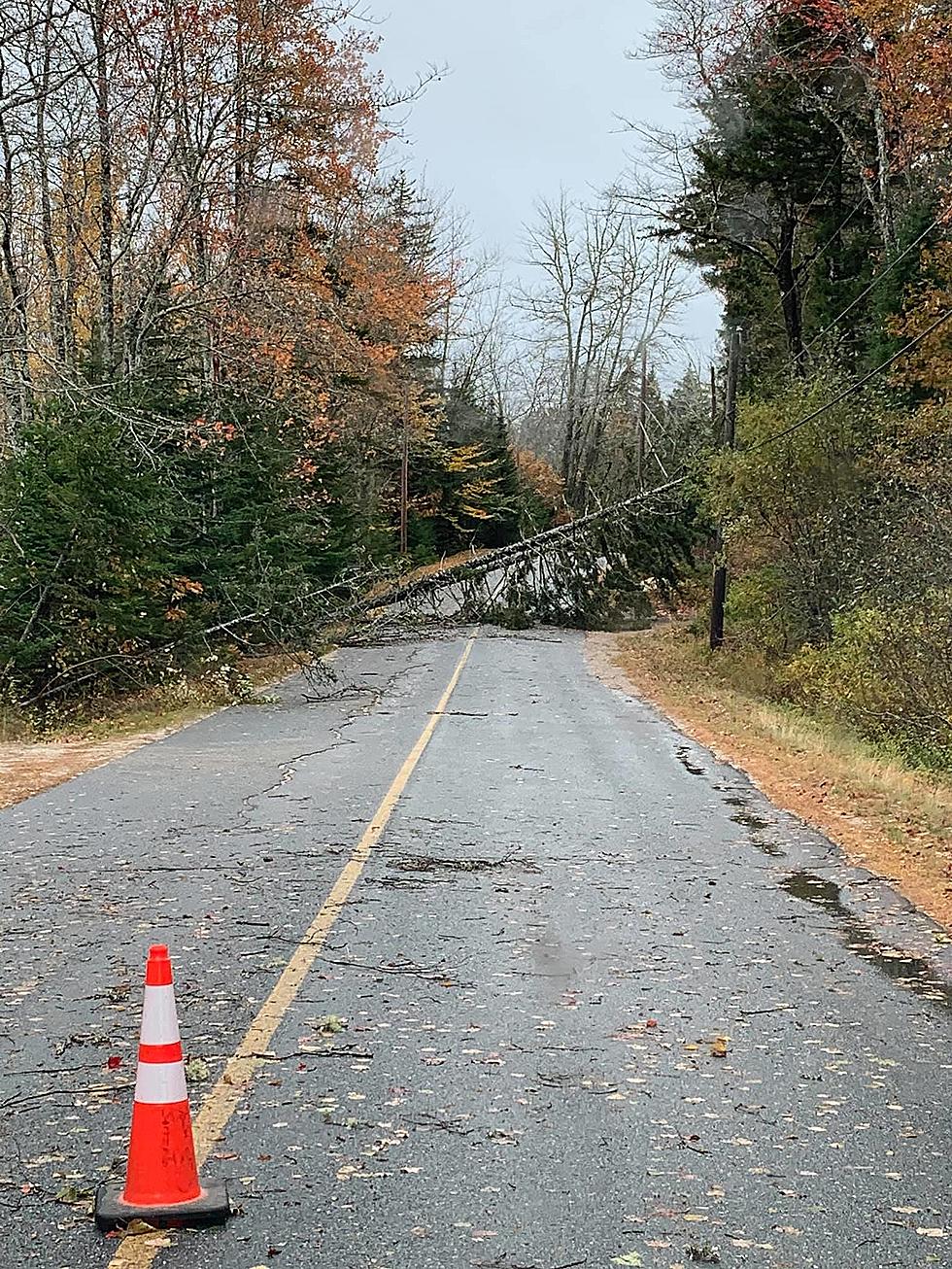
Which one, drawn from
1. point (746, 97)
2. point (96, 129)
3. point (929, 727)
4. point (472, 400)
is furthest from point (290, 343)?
point (472, 400)

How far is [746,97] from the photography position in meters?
29.0

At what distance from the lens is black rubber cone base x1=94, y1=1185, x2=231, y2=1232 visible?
3.72m

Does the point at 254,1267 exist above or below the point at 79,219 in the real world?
below

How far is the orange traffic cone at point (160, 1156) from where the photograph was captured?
375 cm

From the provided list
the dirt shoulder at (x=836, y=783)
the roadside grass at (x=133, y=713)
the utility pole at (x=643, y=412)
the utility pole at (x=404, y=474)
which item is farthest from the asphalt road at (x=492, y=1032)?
the utility pole at (x=404, y=474)

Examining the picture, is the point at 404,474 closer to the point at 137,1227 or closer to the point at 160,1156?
the point at 160,1156

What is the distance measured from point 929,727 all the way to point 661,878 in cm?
812

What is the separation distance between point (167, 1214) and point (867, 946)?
474 cm

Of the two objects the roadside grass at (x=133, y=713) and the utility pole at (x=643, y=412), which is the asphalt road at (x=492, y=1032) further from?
the utility pole at (x=643, y=412)

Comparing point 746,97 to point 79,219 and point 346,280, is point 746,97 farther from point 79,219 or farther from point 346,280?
point 79,219

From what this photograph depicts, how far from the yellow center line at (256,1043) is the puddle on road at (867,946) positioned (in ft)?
9.73

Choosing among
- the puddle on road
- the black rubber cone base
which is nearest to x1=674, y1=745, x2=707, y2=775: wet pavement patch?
the puddle on road

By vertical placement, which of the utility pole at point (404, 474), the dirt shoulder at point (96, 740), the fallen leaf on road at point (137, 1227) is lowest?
the dirt shoulder at point (96, 740)

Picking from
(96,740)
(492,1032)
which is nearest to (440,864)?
(492,1032)
